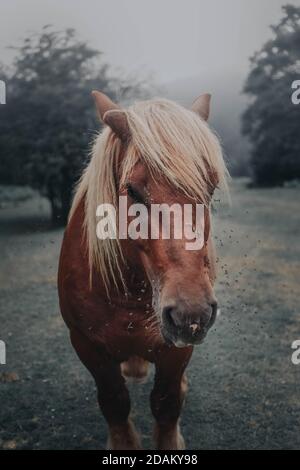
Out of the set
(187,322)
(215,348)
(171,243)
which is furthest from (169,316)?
(215,348)

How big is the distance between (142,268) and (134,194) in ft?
1.09

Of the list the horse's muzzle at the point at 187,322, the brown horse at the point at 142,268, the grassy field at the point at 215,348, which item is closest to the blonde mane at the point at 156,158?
the brown horse at the point at 142,268

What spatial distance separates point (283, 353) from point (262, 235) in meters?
0.73

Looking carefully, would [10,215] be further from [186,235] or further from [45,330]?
[186,235]

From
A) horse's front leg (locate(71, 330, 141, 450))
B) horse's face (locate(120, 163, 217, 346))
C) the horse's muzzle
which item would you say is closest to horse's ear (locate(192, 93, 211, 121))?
horse's face (locate(120, 163, 217, 346))

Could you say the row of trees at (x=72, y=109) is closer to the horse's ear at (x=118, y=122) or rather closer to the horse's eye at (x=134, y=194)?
the horse's ear at (x=118, y=122)

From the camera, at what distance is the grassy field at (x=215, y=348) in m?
2.47

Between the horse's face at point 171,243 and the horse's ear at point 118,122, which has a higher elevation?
the horse's ear at point 118,122

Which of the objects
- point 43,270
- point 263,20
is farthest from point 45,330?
point 263,20

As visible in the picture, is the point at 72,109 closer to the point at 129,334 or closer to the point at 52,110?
the point at 52,110

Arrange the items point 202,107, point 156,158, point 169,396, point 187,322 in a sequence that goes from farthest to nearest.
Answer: point 169,396 → point 202,107 → point 156,158 → point 187,322

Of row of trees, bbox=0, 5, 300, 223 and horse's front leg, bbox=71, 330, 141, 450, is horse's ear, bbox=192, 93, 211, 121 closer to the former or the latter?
row of trees, bbox=0, 5, 300, 223

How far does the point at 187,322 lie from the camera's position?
1.49m

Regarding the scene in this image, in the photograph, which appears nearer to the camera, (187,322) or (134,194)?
(187,322)
